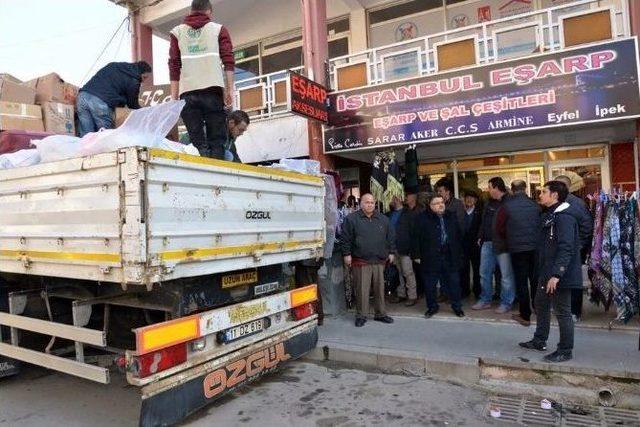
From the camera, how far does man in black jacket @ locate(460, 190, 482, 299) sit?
25.2 ft

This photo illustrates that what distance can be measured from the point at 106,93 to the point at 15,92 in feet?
3.82

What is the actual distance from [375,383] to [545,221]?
7.60 feet

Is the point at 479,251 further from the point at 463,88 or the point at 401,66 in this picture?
the point at 401,66

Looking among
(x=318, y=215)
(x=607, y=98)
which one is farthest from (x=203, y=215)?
(x=607, y=98)

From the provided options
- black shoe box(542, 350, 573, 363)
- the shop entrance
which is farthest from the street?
the shop entrance

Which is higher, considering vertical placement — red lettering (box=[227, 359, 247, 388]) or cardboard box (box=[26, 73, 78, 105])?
cardboard box (box=[26, 73, 78, 105])

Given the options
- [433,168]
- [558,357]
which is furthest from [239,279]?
[433,168]

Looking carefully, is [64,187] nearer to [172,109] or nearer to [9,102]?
[172,109]

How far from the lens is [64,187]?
382cm

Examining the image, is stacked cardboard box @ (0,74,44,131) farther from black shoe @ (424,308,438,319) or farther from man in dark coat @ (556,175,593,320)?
man in dark coat @ (556,175,593,320)

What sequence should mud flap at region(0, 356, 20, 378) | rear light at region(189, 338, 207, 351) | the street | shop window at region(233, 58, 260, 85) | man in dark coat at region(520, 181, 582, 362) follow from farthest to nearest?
shop window at region(233, 58, 260, 85), mud flap at region(0, 356, 20, 378), man in dark coat at region(520, 181, 582, 362), the street, rear light at region(189, 338, 207, 351)

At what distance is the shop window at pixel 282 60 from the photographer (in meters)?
12.2

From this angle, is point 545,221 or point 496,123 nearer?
point 545,221

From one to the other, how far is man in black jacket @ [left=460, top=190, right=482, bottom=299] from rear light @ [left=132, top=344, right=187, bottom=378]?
512 centimetres
